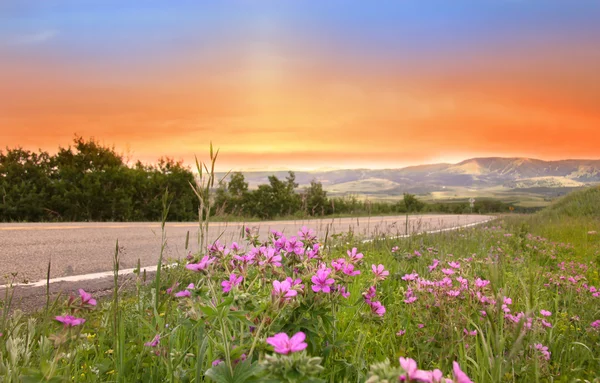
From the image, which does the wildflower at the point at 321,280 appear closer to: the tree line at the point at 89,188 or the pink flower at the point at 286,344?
the pink flower at the point at 286,344

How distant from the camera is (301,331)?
5.49ft

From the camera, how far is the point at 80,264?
19.8 feet

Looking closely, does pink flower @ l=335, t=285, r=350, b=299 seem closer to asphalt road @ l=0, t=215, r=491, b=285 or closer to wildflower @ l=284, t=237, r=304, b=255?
wildflower @ l=284, t=237, r=304, b=255

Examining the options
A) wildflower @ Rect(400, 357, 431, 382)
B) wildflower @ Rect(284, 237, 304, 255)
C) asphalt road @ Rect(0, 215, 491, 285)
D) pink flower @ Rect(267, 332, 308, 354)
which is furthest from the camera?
asphalt road @ Rect(0, 215, 491, 285)

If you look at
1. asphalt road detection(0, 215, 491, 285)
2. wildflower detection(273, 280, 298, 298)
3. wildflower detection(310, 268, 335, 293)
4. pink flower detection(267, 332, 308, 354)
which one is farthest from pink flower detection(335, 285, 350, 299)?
asphalt road detection(0, 215, 491, 285)

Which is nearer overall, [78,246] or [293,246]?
[293,246]

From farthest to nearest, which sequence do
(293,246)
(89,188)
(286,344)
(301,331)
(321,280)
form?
(89,188) → (293,246) → (301,331) → (321,280) → (286,344)

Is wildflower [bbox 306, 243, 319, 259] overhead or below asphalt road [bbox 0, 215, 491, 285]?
overhead

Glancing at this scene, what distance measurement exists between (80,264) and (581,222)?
38.4 feet

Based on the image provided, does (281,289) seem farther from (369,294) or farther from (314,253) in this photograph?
(314,253)

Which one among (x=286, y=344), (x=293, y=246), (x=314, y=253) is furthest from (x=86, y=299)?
(x=314, y=253)

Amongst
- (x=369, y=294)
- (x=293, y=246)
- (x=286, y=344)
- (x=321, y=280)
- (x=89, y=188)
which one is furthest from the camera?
(x=89, y=188)

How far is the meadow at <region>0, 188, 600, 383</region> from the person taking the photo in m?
1.24

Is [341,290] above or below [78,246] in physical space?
above
